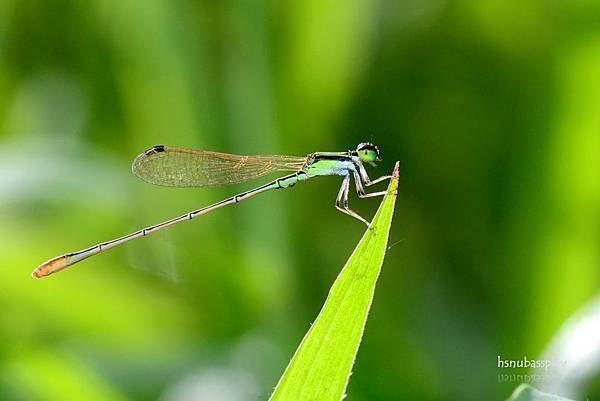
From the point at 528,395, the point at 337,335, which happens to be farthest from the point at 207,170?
the point at 528,395

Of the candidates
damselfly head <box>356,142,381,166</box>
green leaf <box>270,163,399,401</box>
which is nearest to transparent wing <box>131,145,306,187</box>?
damselfly head <box>356,142,381,166</box>

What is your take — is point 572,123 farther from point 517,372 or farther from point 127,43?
point 127,43

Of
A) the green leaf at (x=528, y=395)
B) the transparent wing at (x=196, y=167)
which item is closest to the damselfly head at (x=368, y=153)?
the transparent wing at (x=196, y=167)

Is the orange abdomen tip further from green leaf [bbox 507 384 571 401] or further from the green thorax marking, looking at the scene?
green leaf [bbox 507 384 571 401]

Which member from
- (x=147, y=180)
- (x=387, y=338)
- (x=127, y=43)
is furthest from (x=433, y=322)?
(x=127, y=43)

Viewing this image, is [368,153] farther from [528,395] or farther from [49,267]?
[528,395]

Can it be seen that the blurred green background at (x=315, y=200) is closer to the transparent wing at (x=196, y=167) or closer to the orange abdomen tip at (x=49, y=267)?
the transparent wing at (x=196, y=167)
